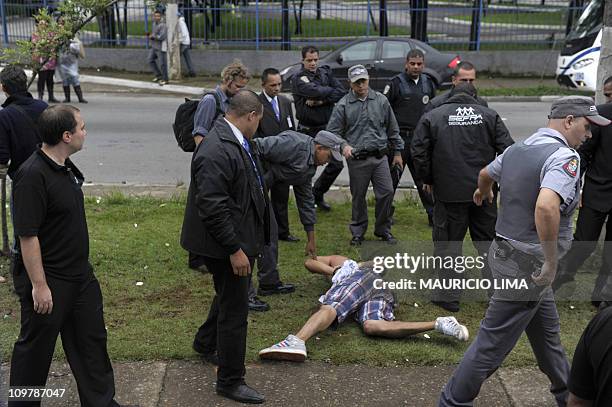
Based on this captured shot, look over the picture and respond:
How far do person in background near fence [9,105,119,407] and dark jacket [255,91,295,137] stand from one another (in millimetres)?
3198

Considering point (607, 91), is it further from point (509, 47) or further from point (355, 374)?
point (509, 47)

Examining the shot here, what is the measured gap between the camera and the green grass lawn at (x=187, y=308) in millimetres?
5340

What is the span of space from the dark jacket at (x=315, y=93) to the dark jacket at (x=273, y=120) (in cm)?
110

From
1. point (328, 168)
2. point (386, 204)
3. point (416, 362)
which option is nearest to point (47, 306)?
point (416, 362)

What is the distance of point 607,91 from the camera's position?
6434 mm

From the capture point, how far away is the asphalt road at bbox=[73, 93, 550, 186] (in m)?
10.7

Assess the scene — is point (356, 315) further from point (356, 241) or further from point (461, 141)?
point (356, 241)

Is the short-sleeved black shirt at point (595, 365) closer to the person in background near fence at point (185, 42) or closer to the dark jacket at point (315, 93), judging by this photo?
the dark jacket at point (315, 93)

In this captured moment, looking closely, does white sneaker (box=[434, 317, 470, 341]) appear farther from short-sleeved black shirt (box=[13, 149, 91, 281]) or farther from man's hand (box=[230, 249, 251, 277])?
short-sleeved black shirt (box=[13, 149, 91, 281])

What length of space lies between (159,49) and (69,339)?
1630 centimetres

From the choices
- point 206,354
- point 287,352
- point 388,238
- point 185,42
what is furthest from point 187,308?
point 185,42

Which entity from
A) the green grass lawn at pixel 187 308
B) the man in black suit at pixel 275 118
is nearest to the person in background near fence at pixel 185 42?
the green grass lawn at pixel 187 308

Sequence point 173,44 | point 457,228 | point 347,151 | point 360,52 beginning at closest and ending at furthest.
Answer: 1. point 457,228
2. point 347,151
3. point 360,52
4. point 173,44

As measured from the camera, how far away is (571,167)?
4.10 metres
